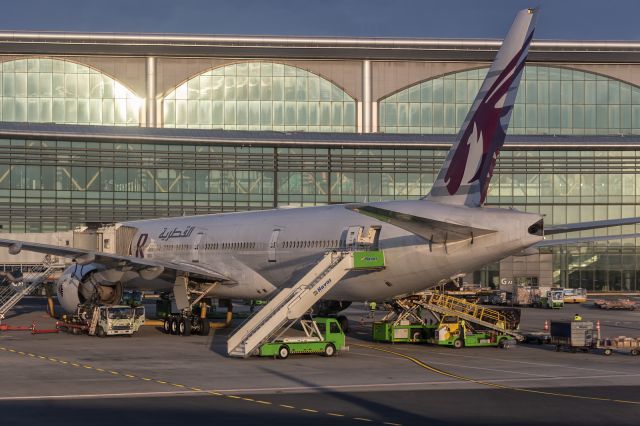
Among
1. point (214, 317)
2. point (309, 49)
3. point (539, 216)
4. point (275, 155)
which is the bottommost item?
point (214, 317)

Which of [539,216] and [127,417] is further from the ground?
[539,216]

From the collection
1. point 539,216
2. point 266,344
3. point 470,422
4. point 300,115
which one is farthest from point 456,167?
point 300,115

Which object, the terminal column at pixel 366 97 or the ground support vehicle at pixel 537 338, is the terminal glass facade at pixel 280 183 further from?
the ground support vehicle at pixel 537 338

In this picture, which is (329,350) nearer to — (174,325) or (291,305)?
(291,305)

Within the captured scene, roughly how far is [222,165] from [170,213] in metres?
5.94

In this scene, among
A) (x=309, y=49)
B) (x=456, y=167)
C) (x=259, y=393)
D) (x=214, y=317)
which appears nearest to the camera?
(x=259, y=393)

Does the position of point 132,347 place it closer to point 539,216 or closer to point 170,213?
→ point 539,216

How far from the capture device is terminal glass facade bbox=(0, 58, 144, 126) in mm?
88250

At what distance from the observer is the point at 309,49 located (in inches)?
3474

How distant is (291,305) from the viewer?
36.0 meters

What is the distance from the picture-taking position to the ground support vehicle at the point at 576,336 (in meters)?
38.9

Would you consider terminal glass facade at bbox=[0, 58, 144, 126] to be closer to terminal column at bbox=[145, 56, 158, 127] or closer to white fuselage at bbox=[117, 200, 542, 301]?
terminal column at bbox=[145, 56, 158, 127]

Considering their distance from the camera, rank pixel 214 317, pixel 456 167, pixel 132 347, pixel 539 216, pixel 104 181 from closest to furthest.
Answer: pixel 539 216 < pixel 456 167 < pixel 132 347 < pixel 214 317 < pixel 104 181

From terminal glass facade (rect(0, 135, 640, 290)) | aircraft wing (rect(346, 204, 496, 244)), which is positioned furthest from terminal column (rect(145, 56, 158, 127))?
aircraft wing (rect(346, 204, 496, 244))
